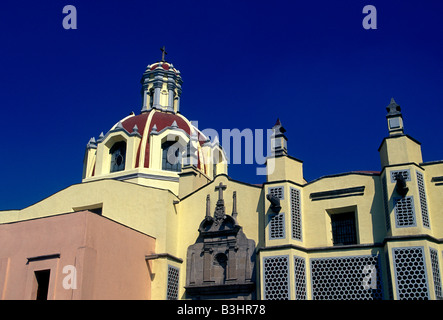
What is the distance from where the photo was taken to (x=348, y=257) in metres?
15.9

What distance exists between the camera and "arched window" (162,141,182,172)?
24.7 m

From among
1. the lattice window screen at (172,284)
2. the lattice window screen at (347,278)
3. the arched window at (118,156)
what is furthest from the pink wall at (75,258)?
the arched window at (118,156)

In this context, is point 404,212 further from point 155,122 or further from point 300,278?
point 155,122

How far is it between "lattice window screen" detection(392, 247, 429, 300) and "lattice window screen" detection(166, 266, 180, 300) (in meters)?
7.06

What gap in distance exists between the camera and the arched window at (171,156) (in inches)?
973

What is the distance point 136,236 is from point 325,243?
6010 mm

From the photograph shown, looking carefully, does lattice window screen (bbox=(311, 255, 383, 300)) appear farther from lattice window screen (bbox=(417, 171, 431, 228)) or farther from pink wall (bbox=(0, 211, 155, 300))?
pink wall (bbox=(0, 211, 155, 300))

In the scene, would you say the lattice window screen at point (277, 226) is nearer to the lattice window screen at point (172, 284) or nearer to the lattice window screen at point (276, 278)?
the lattice window screen at point (276, 278)

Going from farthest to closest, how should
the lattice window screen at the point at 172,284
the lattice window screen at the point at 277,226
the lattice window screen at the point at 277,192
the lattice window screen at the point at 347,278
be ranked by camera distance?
1. the lattice window screen at the point at 172,284
2. the lattice window screen at the point at 277,192
3. the lattice window screen at the point at 277,226
4. the lattice window screen at the point at 347,278

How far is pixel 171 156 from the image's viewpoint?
24891mm

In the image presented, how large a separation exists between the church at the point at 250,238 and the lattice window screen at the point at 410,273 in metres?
0.03
